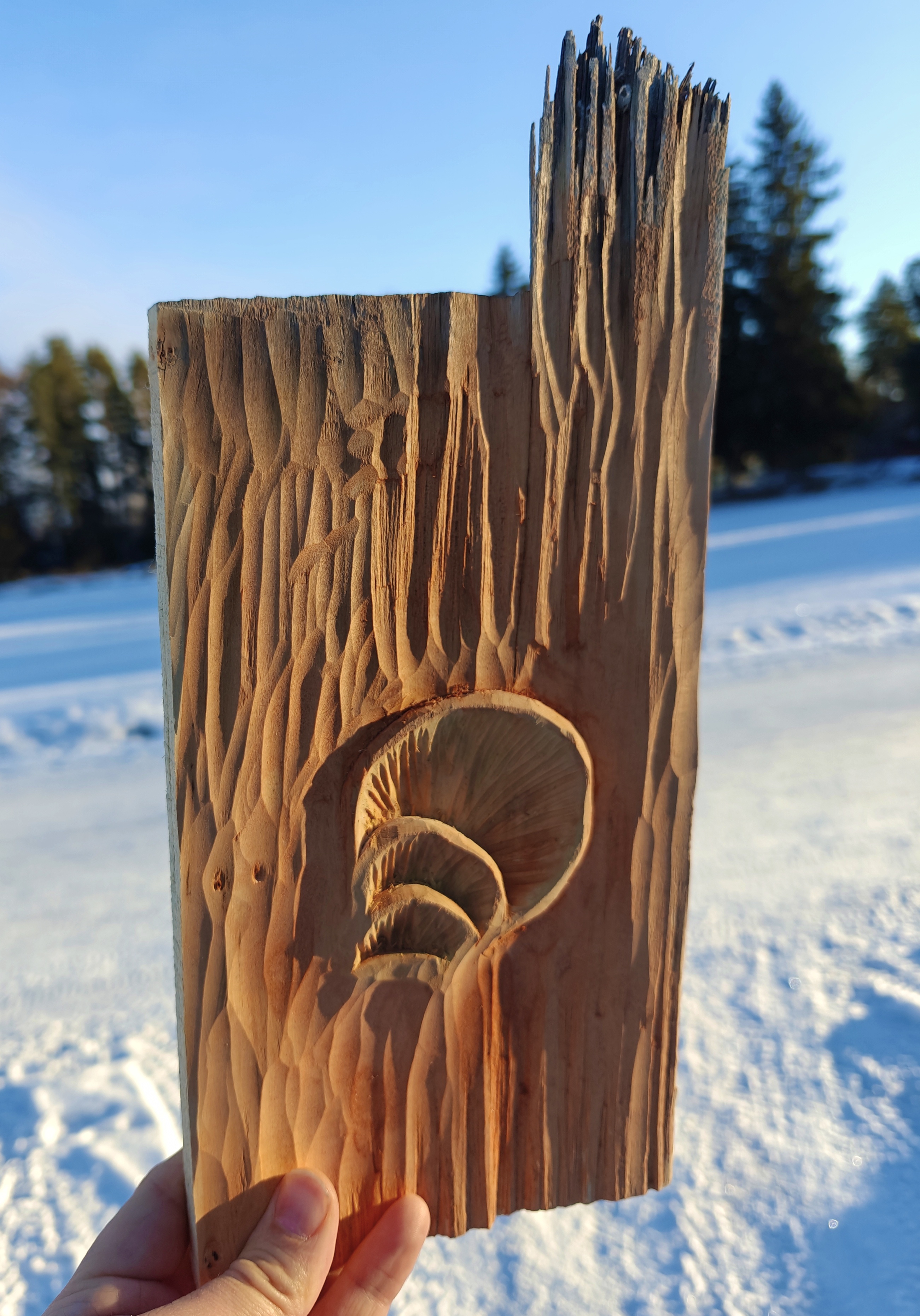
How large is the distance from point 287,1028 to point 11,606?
1022 cm

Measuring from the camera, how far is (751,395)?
1709 centimetres

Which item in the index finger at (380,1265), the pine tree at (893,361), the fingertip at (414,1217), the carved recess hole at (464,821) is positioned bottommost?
the index finger at (380,1265)

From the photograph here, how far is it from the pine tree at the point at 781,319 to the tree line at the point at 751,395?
3 centimetres

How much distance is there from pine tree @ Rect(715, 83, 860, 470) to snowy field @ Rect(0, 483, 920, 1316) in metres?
15.4

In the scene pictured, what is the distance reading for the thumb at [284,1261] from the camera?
2.43ft

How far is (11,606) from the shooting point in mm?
9508

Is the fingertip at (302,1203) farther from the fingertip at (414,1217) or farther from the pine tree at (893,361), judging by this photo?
the pine tree at (893,361)

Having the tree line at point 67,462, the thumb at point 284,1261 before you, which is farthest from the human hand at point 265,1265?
the tree line at point 67,462

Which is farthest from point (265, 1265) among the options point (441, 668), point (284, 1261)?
point (441, 668)

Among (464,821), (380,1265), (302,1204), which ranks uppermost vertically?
(464,821)

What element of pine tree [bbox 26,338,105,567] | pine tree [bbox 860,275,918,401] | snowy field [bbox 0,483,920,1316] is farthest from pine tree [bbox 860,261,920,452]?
pine tree [bbox 26,338,105,567]

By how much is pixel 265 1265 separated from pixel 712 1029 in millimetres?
1095

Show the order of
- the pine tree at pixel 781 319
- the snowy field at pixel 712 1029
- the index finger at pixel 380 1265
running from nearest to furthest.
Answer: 1. the index finger at pixel 380 1265
2. the snowy field at pixel 712 1029
3. the pine tree at pixel 781 319

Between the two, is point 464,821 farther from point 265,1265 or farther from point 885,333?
point 885,333
